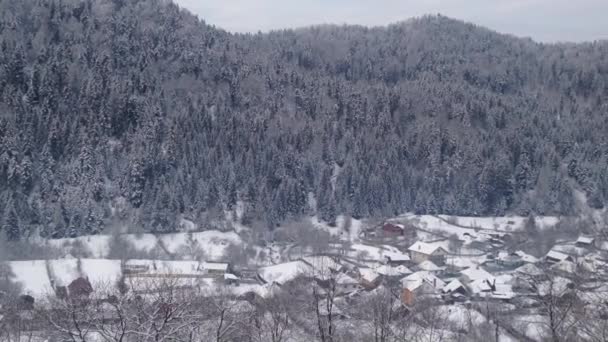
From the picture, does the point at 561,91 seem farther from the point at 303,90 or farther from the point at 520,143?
the point at 303,90

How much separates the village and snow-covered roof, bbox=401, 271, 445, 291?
0.03 meters

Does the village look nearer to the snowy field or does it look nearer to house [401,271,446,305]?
house [401,271,446,305]

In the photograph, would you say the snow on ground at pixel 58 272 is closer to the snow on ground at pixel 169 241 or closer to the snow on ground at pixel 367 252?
the snow on ground at pixel 169 241

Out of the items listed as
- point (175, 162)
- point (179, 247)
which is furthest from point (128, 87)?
point (179, 247)

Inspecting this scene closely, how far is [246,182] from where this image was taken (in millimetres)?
30281

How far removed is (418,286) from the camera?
18.8 meters

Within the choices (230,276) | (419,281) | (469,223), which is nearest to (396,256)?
(419,281)

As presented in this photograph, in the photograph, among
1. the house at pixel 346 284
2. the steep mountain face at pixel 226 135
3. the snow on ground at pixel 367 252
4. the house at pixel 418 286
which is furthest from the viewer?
the steep mountain face at pixel 226 135

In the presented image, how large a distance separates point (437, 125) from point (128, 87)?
19555mm

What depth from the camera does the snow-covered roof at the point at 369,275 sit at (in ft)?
63.4

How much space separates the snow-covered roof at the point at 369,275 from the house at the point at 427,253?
13.2ft

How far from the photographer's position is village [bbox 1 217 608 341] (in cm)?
1580

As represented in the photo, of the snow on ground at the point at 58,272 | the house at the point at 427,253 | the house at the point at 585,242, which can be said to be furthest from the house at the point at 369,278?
the house at the point at 585,242

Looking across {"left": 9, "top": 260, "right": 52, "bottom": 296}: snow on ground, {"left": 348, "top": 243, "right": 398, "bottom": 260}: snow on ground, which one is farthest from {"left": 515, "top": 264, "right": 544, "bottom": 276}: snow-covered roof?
{"left": 9, "top": 260, "right": 52, "bottom": 296}: snow on ground
